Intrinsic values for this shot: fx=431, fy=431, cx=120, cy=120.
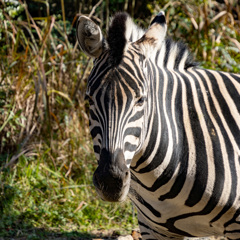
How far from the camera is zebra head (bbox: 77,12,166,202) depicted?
103 inches

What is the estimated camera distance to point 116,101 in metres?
2.72

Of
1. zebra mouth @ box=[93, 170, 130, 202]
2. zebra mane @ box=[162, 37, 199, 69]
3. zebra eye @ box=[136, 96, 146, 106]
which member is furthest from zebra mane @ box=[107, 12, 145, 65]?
zebra mouth @ box=[93, 170, 130, 202]

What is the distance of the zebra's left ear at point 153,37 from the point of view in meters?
3.07

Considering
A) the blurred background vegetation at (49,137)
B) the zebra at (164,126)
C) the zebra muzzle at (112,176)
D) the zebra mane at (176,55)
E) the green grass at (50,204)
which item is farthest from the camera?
the blurred background vegetation at (49,137)

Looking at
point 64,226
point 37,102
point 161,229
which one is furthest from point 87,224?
point 161,229

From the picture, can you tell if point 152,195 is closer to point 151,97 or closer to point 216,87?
point 151,97

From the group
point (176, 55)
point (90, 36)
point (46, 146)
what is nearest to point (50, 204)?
point (46, 146)

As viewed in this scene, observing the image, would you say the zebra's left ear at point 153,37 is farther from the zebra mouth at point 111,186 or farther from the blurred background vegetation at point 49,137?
the blurred background vegetation at point 49,137

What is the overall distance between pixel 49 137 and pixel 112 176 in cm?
425

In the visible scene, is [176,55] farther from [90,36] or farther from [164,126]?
[90,36]

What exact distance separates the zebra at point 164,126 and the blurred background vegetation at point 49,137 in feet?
8.54

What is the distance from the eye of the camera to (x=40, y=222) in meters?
5.82

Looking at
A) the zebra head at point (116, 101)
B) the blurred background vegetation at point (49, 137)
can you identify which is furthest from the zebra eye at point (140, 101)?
the blurred background vegetation at point (49, 137)

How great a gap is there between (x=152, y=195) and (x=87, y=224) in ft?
9.50
